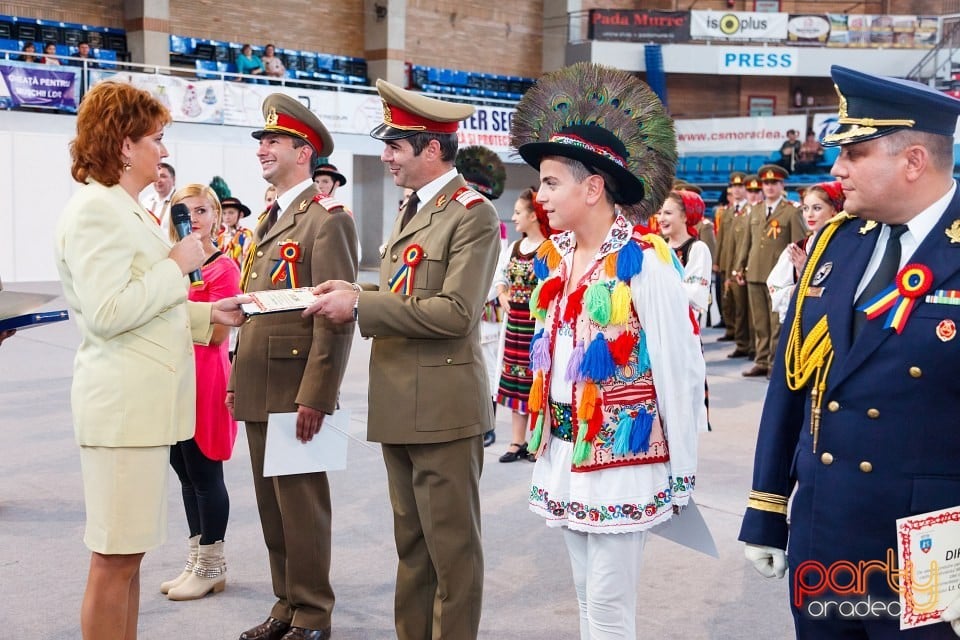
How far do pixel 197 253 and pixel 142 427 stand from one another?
48 cm

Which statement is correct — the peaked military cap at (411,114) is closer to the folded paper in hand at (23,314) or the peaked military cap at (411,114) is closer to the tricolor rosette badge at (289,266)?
the tricolor rosette badge at (289,266)

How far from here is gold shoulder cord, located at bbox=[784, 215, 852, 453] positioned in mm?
1938

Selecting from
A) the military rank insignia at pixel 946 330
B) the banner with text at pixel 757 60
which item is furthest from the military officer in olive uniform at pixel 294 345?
the banner with text at pixel 757 60

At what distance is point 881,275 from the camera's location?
191 centimetres

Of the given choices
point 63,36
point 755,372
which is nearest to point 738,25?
point 63,36

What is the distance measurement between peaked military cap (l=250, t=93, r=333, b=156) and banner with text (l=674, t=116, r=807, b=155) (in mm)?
20292

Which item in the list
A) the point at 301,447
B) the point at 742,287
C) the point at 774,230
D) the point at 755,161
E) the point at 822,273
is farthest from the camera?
the point at 755,161

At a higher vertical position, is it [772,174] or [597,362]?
[772,174]

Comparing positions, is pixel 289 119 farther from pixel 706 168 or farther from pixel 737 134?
pixel 737 134

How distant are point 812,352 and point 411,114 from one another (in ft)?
4.69

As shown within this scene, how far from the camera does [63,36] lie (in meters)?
18.0

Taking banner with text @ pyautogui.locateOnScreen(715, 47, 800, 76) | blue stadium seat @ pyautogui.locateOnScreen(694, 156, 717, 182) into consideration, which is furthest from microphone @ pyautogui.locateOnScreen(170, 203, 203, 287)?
banner with text @ pyautogui.locateOnScreen(715, 47, 800, 76)

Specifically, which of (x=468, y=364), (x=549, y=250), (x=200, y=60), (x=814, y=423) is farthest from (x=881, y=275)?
(x=200, y=60)

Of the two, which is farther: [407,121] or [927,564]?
[407,121]
